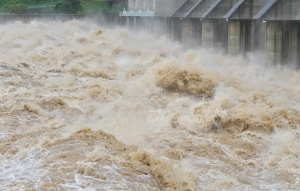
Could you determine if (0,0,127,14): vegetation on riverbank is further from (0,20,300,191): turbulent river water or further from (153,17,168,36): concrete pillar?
(0,20,300,191): turbulent river water

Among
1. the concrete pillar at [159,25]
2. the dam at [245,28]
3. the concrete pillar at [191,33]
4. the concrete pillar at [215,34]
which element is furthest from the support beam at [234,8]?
the concrete pillar at [159,25]

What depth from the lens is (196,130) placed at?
11.6 m

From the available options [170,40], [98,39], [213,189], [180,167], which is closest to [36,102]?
[180,167]

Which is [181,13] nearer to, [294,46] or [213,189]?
[294,46]

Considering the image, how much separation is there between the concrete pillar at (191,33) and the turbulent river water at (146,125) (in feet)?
12.1

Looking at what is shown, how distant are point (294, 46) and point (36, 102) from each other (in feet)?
30.1

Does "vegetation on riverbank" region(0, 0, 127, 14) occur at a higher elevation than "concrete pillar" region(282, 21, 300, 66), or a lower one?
higher

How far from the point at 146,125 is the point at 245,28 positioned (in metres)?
9.40

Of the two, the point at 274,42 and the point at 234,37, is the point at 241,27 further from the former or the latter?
the point at 274,42

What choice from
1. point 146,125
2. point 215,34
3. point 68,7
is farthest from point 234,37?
point 68,7

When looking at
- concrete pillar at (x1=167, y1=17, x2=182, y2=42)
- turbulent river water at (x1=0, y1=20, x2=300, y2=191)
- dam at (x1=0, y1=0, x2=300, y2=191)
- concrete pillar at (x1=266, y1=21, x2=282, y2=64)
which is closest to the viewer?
turbulent river water at (x1=0, y1=20, x2=300, y2=191)

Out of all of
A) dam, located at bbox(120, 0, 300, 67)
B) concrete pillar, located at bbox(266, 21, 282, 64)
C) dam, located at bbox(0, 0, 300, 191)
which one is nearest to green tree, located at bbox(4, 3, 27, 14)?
dam, located at bbox(120, 0, 300, 67)

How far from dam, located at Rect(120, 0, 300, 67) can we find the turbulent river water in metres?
0.68

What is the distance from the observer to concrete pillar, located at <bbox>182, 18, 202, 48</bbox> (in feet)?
78.0
